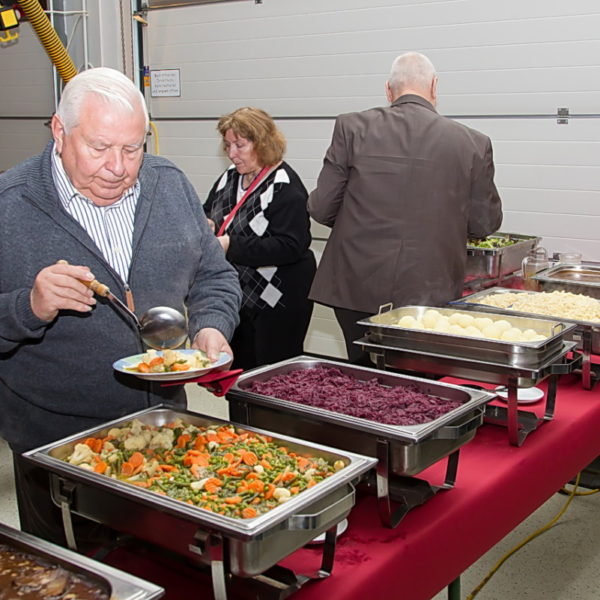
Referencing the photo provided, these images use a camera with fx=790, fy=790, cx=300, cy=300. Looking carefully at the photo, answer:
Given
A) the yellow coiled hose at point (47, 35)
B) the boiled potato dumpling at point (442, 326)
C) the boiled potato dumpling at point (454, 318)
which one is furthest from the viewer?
the yellow coiled hose at point (47, 35)

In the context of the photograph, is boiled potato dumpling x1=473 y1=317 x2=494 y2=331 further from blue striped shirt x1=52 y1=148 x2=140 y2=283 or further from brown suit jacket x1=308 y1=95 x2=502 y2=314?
blue striped shirt x1=52 y1=148 x2=140 y2=283

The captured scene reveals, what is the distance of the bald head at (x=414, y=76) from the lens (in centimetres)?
304

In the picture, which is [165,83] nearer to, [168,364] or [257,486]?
[168,364]

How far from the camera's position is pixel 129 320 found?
1.69 meters

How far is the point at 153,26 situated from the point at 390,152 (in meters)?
3.63

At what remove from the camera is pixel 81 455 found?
1.37 metres

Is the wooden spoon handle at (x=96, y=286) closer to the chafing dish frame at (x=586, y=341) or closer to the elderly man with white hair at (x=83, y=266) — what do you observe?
the elderly man with white hair at (x=83, y=266)

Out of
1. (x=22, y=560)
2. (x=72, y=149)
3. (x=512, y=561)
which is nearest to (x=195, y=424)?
(x=22, y=560)

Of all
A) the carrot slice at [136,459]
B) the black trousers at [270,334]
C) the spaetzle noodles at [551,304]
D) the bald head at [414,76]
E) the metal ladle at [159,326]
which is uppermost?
the bald head at [414,76]

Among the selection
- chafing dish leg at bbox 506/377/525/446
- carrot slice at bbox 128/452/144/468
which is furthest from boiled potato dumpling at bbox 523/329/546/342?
carrot slice at bbox 128/452/144/468

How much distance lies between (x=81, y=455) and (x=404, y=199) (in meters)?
1.92

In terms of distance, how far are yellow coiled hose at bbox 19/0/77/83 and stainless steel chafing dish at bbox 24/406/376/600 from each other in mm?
4748

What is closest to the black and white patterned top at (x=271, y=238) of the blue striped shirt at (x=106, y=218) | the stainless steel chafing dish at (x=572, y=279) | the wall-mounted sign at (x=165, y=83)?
the stainless steel chafing dish at (x=572, y=279)

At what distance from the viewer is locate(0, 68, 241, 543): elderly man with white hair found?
156 cm
